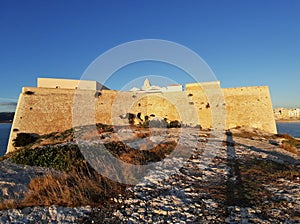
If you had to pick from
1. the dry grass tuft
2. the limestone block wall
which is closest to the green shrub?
the dry grass tuft

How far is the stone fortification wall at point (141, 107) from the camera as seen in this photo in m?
21.9

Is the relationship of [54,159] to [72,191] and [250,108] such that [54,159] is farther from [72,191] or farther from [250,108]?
[250,108]

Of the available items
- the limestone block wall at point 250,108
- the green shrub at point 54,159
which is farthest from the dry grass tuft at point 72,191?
the limestone block wall at point 250,108

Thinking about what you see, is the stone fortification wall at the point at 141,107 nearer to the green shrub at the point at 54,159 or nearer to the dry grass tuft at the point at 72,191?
the green shrub at the point at 54,159

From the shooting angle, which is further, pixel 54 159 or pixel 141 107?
pixel 141 107

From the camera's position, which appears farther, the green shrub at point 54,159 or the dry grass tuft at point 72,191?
the green shrub at point 54,159

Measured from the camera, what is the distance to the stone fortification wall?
71.9 feet

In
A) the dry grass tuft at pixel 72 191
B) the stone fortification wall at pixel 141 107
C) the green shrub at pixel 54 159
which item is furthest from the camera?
the stone fortification wall at pixel 141 107

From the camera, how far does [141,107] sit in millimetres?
29312

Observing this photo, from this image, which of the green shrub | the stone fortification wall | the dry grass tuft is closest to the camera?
the dry grass tuft

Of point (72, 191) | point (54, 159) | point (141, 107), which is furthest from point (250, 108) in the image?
point (72, 191)

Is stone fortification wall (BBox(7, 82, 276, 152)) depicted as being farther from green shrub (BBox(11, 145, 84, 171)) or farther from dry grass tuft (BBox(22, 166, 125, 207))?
dry grass tuft (BBox(22, 166, 125, 207))

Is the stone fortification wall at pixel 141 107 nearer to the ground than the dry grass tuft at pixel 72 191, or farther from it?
farther from it

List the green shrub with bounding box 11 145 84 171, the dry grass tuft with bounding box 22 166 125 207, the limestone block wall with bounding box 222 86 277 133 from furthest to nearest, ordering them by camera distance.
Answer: the limestone block wall with bounding box 222 86 277 133 < the green shrub with bounding box 11 145 84 171 < the dry grass tuft with bounding box 22 166 125 207
